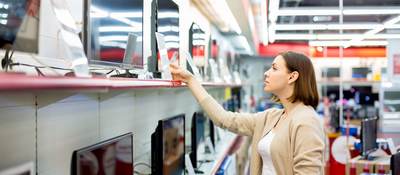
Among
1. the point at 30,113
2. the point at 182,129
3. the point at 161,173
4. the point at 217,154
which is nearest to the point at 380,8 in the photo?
the point at 217,154

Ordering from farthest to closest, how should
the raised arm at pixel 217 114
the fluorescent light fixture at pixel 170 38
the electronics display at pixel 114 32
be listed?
the fluorescent light fixture at pixel 170 38 < the raised arm at pixel 217 114 < the electronics display at pixel 114 32

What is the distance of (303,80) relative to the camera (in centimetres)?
236

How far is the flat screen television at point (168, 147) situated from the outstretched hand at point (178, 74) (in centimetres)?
26

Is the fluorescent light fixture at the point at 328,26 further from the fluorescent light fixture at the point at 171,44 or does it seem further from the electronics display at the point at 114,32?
the electronics display at the point at 114,32

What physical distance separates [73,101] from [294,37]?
8903 millimetres

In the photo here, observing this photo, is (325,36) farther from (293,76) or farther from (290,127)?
(290,127)

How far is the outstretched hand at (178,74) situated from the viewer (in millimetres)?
2666

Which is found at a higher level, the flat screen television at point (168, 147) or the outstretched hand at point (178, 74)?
the outstretched hand at point (178, 74)

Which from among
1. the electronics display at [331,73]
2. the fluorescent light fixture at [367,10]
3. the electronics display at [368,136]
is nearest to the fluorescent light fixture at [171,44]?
the electronics display at [368,136]

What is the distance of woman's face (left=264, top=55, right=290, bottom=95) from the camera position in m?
2.38

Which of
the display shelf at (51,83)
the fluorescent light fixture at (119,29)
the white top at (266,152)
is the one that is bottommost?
the white top at (266,152)

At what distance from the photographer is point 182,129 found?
315cm

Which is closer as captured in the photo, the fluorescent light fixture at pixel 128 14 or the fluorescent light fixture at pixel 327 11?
the fluorescent light fixture at pixel 128 14

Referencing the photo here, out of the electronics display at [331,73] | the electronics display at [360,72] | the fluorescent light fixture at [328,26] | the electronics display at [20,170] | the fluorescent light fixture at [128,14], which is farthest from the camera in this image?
the electronics display at [360,72]
